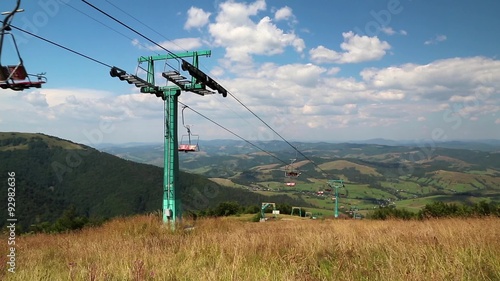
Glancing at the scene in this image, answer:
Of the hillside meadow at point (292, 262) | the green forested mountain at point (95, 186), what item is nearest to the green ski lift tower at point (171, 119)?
the hillside meadow at point (292, 262)

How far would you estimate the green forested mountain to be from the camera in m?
126

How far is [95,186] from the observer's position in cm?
14812

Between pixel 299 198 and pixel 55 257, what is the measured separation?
162356 millimetres

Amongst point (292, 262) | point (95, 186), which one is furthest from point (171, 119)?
point (95, 186)

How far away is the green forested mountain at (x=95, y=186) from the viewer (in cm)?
12588

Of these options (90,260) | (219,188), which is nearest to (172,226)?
(90,260)

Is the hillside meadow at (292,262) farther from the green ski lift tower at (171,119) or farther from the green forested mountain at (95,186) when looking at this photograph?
the green forested mountain at (95,186)

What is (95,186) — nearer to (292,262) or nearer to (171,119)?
(171,119)

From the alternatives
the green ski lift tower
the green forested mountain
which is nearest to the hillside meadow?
the green ski lift tower

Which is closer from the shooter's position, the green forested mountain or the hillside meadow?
the hillside meadow

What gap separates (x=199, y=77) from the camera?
15.5 meters

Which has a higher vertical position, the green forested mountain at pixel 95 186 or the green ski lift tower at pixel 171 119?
the green ski lift tower at pixel 171 119

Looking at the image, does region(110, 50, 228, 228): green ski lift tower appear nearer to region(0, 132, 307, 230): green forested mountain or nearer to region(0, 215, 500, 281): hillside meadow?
region(0, 215, 500, 281): hillside meadow

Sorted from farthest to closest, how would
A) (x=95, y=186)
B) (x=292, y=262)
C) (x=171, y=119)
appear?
(x=95, y=186)
(x=171, y=119)
(x=292, y=262)
